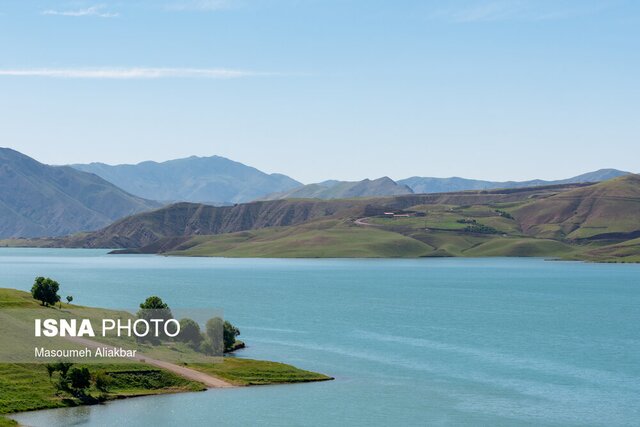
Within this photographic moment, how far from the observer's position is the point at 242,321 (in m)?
192

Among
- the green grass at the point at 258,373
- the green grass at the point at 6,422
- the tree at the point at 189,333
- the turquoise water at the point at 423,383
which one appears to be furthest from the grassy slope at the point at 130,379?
the tree at the point at 189,333

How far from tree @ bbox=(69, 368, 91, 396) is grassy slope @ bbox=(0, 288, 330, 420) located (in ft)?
3.94

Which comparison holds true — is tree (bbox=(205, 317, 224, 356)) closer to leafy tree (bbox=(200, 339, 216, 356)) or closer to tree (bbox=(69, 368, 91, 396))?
leafy tree (bbox=(200, 339, 216, 356))

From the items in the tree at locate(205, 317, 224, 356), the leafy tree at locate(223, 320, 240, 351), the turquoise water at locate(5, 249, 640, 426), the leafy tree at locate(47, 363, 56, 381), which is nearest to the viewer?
the turquoise water at locate(5, 249, 640, 426)

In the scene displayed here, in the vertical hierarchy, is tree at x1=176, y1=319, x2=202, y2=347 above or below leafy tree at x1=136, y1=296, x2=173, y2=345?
below

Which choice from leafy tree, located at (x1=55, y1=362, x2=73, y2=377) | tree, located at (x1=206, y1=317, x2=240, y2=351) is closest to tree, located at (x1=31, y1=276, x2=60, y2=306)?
tree, located at (x1=206, y1=317, x2=240, y2=351)

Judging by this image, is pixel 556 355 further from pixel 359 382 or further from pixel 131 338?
pixel 131 338

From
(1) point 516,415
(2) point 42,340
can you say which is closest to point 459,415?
(1) point 516,415

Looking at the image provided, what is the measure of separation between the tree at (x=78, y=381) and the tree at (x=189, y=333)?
Answer: 30.9 meters

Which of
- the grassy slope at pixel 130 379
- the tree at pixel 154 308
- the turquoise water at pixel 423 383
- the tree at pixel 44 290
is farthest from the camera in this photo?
the tree at pixel 44 290

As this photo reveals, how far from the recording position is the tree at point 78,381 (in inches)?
4097

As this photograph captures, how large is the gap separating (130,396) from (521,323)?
112 meters

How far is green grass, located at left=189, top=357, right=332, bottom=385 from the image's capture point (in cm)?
11731

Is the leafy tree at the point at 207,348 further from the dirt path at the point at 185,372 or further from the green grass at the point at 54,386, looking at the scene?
the green grass at the point at 54,386
